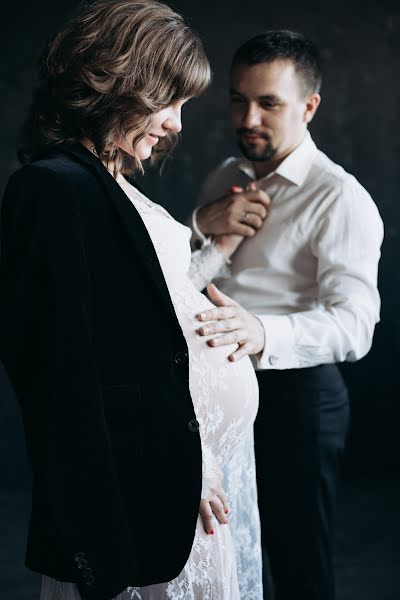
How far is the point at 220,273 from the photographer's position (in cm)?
232

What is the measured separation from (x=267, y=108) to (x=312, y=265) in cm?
45

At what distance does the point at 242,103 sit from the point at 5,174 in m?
2.02

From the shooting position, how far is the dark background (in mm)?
3910

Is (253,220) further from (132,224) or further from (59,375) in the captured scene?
(59,375)

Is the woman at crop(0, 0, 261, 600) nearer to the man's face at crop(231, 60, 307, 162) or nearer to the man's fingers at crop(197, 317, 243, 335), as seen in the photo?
the man's fingers at crop(197, 317, 243, 335)

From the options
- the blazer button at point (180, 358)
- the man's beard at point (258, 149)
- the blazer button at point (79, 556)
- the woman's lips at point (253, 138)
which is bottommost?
the blazer button at point (79, 556)

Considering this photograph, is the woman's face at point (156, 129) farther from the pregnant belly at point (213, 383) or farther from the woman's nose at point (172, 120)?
the pregnant belly at point (213, 383)

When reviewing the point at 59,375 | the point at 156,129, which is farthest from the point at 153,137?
the point at 59,375

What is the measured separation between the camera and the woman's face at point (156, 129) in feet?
4.74

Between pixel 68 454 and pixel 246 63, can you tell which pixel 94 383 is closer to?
pixel 68 454

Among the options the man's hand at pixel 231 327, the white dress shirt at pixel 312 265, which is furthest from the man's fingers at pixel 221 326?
the white dress shirt at pixel 312 265

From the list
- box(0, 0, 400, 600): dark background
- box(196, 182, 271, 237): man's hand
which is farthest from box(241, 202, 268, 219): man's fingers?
box(0, 0, 400, 600): dark background

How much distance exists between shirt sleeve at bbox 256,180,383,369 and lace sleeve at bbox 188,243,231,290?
0.27 m

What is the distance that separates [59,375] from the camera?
1240mm
